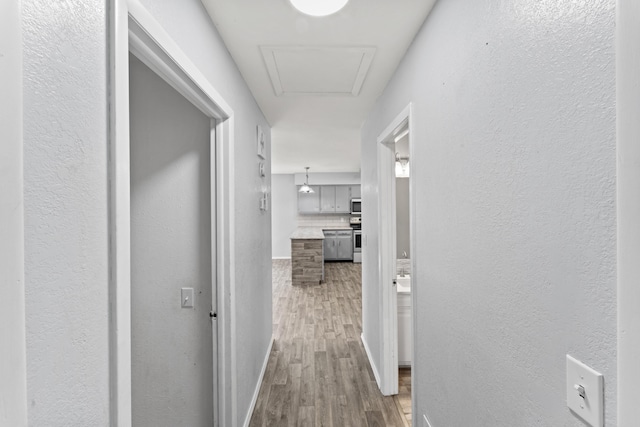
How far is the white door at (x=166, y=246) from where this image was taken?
182 centimetres

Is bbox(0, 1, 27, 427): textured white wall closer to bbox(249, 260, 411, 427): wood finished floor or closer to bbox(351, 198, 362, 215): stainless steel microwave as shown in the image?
bbox(249, 260, 411, 427): wood finished floor

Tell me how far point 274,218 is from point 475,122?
27.8 ft

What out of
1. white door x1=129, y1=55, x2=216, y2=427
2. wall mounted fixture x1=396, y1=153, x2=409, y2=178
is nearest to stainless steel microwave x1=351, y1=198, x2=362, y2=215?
wall mounted fixture x1=396, y1=153, x2=409, y2=178

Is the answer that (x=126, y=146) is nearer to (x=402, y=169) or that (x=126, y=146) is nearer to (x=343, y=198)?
(x=402, y=169)

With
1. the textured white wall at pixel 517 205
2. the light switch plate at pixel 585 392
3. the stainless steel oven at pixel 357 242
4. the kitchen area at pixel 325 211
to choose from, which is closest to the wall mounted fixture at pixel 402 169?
the textured white wall at pixel 517 205

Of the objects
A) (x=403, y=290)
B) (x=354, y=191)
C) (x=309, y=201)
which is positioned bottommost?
(x=403, y=290)

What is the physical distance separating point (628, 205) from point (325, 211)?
8662 millimetres

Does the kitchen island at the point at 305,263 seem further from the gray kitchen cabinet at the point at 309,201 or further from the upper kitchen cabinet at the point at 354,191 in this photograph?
the upper kitchen cabinet at the point at 354,191

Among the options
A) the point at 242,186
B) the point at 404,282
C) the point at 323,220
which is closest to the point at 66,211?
the point at 242,186

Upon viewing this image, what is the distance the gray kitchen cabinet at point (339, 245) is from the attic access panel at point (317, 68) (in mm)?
6484

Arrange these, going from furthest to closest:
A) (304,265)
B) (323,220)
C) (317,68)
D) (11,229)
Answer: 1. (323,220)
2. (304,265)
3. (317,68)
4. (11,229)

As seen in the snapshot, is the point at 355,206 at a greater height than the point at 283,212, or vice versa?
the point at 355,206

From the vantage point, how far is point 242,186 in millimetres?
2146

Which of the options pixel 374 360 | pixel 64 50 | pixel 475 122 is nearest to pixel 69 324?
pixel 64 50
